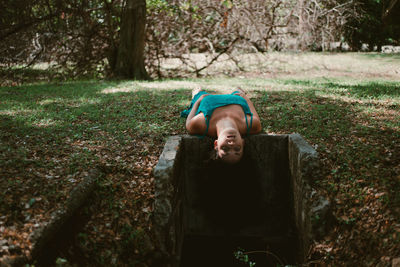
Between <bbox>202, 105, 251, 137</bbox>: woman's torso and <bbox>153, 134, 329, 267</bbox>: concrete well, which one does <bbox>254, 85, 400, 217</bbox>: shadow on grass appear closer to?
<bbox>153, 134, 329, 267</bbox>: concrete well

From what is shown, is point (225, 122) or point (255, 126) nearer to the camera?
point (225, 122)

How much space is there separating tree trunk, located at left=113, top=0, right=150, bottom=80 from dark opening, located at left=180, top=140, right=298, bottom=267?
20.8 ft

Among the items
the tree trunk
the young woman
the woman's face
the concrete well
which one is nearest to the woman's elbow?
the young woman

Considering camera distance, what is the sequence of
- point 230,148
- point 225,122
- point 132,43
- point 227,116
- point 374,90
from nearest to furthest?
point 230,148, point 225,122, point 227,116, point 374,90, point 132,43

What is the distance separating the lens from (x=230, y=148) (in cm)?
369

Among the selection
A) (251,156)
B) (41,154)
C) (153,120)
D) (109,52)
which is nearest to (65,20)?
(109,52)

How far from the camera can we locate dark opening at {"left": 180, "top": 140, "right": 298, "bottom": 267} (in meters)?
4.27

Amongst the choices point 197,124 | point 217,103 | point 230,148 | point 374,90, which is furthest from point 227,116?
point 374,90

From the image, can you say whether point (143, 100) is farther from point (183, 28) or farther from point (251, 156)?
point (183, 28)

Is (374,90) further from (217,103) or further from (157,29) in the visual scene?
(157,29)

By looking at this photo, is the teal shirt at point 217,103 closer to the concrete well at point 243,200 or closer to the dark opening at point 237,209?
the concrete well at point 243,200

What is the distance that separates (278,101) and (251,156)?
93.8 inches

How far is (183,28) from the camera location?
11.2 meters

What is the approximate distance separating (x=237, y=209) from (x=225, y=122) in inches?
56.2
